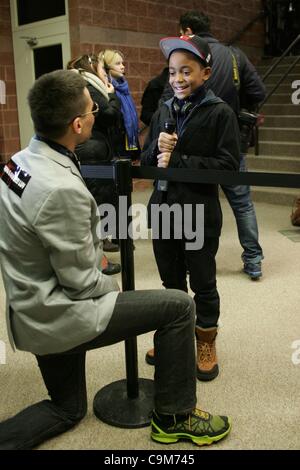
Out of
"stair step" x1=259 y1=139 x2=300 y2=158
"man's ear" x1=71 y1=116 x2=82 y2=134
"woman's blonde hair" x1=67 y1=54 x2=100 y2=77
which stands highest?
"woman's blonde hair" x1=67 y1=54 x2=100 y2=77

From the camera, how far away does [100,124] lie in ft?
10.4

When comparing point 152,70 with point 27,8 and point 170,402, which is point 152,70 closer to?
point 27,8

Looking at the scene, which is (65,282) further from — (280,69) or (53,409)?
(280,69)

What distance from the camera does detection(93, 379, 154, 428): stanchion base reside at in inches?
69.4

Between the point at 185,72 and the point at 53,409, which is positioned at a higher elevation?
the point at 185,72

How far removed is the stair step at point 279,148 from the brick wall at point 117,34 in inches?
63.7

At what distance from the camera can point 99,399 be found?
1.90m

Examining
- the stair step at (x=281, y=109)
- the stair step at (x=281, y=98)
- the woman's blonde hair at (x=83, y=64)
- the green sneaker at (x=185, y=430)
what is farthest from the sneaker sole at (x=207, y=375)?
the stair step at (x=281, y=98)

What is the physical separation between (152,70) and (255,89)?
304 cm

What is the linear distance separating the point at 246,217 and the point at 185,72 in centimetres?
148

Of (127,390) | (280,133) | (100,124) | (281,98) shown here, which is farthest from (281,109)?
(127,390)

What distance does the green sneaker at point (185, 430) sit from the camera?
1632 millimetres

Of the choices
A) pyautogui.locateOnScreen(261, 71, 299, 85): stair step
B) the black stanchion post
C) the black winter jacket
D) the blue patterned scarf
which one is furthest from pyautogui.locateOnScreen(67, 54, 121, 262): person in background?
pyautogui.locateOnScreen(261, 71, 299, 85): stair step

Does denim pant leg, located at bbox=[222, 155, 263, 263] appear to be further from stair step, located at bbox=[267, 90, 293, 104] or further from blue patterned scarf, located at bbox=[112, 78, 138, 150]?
stair step, located at bbox=[267, 90, 293, 104]
